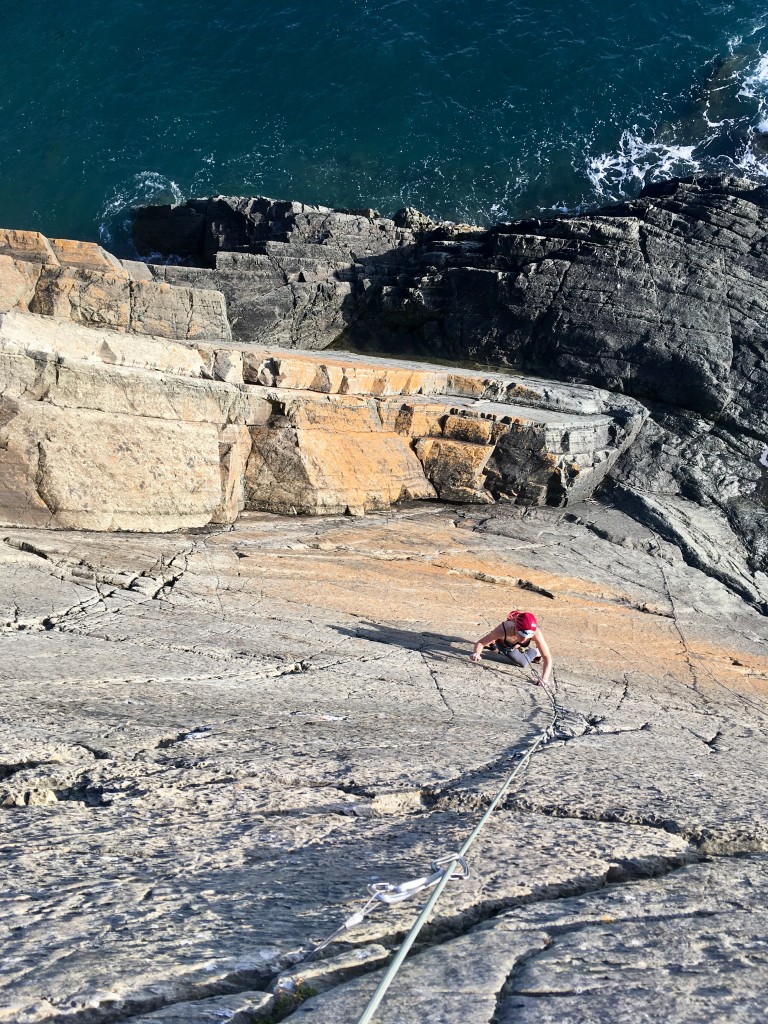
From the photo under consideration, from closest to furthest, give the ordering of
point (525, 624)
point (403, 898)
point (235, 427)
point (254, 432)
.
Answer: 1. point (403, 898)
2. point (525, 624)
3. point (235, 427)
4. point (254, 432)

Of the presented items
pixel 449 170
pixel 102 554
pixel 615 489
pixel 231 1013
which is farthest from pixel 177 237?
pixel 231 1013

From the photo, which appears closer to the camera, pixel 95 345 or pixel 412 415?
pixel 95 345

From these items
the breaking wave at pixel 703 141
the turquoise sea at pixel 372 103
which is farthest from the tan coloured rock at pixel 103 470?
the breaking wave at pixel 703 141

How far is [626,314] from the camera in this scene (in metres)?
19.7

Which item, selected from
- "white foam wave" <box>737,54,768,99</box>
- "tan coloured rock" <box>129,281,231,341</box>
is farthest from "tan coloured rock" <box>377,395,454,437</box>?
"white foam wave" <box>737,54,768,99</box>

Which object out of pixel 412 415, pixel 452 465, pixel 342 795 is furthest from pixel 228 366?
pixel 342 795

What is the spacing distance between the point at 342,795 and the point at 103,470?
733 centimetres

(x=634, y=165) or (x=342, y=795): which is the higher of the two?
(x=634, y=165)

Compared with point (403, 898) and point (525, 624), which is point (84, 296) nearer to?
point (525, 624)

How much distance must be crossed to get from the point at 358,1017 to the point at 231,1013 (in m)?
0.51

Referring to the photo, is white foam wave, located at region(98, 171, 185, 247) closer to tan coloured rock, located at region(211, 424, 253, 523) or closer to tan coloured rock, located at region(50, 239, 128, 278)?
tan coloured rock, located at region(50, 239, 128, 278)

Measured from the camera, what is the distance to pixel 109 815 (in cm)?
527

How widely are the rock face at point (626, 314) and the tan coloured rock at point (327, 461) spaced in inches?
37.6

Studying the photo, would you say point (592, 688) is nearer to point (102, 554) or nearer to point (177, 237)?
point (102, 554)
